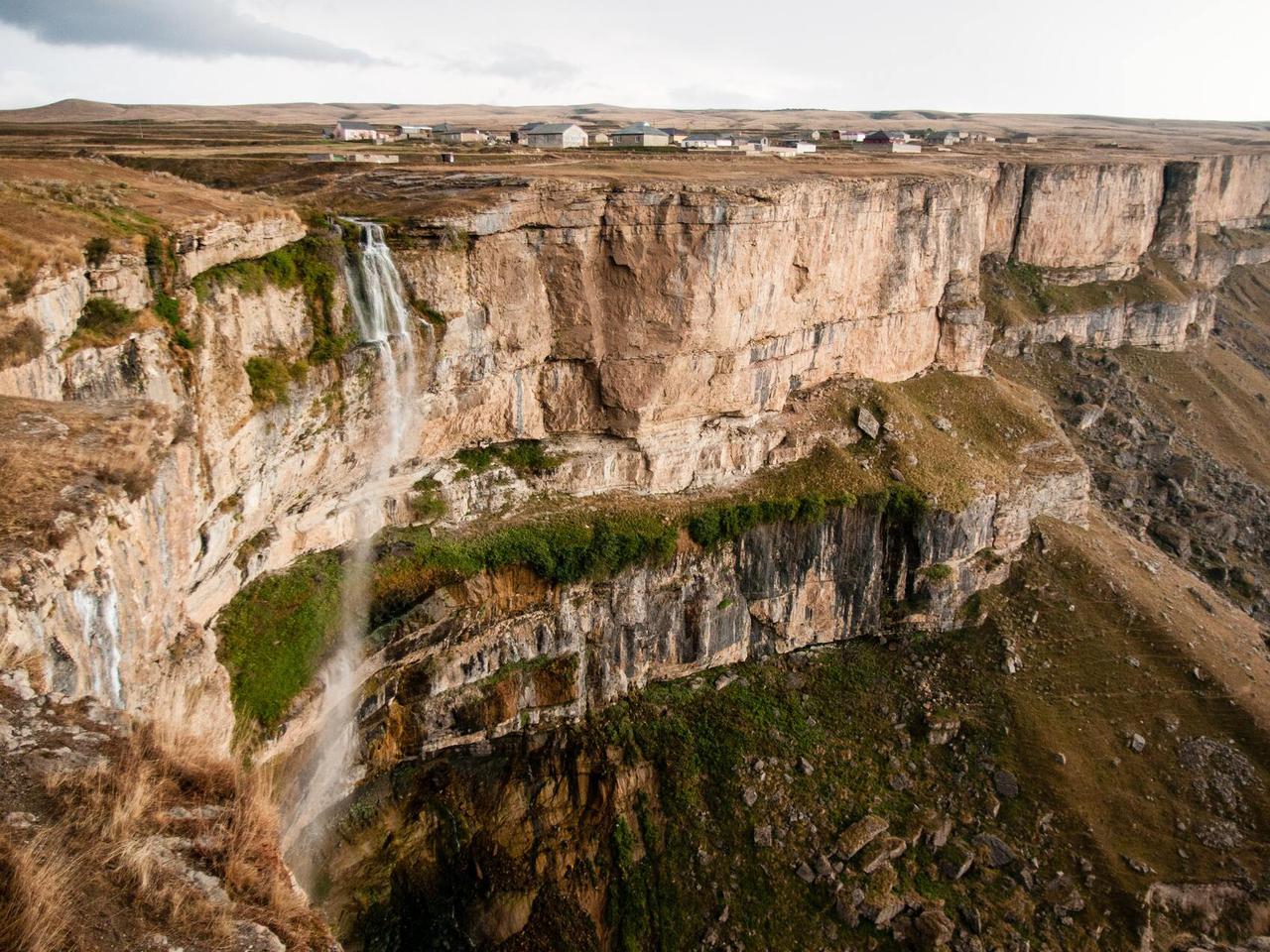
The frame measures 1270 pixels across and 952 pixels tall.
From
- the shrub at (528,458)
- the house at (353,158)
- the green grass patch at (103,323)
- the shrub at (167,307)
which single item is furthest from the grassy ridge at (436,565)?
the house at (353,158)

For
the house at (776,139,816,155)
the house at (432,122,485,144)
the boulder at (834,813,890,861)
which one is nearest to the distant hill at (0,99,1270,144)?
the house at (432,122,485,144)

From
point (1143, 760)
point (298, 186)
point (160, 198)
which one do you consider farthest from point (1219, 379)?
point (160, 198)

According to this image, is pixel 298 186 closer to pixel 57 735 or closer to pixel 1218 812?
pixel 57 735

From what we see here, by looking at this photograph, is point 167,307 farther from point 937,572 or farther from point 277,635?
point 937,572

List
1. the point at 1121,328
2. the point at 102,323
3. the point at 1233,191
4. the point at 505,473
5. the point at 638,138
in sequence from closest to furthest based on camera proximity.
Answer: the point at 102,323 → the point at 505,473 → the point at 1121,328 → the point at 638,138 → the point at 1233,191

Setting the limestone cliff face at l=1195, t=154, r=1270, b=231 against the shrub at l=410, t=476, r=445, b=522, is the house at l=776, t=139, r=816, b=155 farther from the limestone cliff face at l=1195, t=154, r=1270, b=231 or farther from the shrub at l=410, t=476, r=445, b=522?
the shrub at l=410, t=476, r=445, b=522

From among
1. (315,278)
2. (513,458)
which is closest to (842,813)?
(513,458)
